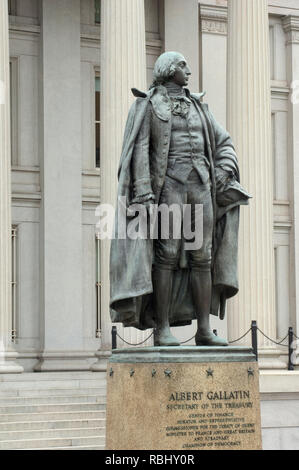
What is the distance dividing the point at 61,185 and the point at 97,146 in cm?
178

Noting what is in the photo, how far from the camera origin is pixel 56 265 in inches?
1143

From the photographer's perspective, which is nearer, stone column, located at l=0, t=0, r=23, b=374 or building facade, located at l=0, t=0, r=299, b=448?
stone column, located at l=0, t=0, r=23, b=374

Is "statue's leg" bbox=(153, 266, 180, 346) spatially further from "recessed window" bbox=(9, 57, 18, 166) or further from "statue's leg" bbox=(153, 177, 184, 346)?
"recessed window" bbox=(9, 57, 18, 166)

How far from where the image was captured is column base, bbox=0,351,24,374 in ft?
74.7

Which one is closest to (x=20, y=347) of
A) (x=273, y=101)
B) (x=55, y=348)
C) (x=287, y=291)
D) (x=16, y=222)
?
(x=55, y=348)

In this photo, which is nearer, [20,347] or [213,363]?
[213,363]

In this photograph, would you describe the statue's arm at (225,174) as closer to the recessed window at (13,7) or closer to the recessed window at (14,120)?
the recessed window at (14,120)

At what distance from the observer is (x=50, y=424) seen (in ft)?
62.4

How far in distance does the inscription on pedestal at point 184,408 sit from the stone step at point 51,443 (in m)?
8.44

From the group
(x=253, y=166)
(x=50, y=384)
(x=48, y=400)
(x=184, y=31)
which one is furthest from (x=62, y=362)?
(x=184, y=31)

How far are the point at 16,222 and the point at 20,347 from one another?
3.27 m

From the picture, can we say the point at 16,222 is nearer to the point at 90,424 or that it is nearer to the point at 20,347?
the point at 20,347

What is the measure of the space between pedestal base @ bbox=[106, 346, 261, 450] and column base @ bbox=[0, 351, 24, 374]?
1351cm

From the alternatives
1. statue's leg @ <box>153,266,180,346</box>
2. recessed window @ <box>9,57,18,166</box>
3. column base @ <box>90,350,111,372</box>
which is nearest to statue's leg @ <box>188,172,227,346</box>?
statue's leg @ <box>153,266,180,346</box>
